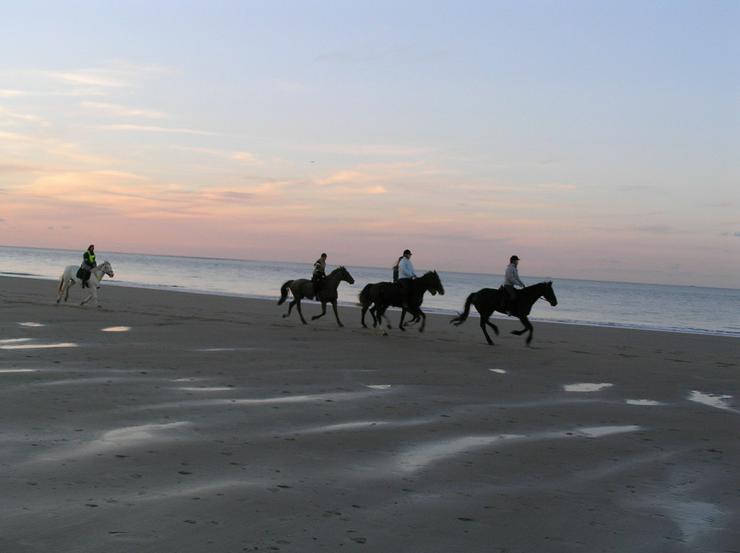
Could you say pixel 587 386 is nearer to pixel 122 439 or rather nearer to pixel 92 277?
pixel 122 439

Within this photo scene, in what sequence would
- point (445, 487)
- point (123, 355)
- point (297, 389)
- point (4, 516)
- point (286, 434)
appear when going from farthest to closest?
1. point (123, 355)
2. point (297, 389)
3. point (286, 434)
4. point (445, 487)
5. point (4, 516)

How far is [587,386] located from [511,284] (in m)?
6.30

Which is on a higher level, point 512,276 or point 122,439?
point 512,276

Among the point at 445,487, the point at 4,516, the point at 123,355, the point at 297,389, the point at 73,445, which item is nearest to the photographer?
the point at 4,516

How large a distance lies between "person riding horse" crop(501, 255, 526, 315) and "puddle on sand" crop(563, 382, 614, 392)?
5532 mm

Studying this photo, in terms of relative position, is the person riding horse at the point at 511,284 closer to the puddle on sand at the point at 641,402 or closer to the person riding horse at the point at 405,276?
the person riding horse at the point at 405,276

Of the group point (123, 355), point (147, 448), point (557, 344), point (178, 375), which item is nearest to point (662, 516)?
point (147, 448)

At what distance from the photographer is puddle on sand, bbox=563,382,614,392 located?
432 inches


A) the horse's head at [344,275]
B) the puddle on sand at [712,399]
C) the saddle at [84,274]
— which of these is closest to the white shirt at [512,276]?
the horse's head at [344,275]

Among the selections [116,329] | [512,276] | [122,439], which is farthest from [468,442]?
[512,276]

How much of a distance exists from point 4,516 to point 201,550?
1085 millimetres

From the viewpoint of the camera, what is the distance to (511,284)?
57.5 feet

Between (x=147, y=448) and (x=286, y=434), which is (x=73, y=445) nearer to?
(x=147, y=448)

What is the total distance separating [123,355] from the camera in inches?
457
